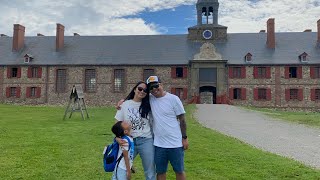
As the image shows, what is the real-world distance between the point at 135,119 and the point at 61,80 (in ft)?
123

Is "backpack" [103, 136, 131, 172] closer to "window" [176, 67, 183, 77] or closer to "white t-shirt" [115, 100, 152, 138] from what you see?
"white t-shirt" [115, 100, 152, 138]

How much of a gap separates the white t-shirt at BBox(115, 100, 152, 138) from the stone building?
33.7m

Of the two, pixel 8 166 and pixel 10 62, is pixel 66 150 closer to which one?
pixel 8 166

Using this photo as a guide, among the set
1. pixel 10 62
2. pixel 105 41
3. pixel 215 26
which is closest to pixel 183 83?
pixel 215 26

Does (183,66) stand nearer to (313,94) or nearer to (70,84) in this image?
(70,84)

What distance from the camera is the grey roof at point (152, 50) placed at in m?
39.0

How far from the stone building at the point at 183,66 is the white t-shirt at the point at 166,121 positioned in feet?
110

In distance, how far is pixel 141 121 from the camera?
479 centimetres

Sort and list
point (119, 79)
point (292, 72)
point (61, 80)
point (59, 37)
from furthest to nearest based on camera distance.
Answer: point (59, 37) < point (61, 80) < point (119, 79) < point (292, 72)

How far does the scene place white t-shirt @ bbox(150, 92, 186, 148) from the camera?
477 centimetres

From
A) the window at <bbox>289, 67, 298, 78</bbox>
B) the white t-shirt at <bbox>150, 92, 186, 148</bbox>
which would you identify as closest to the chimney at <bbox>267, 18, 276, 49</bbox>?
the window at <bbox>289, 67, 298, 78</bbox>

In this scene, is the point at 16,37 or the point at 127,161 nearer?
the point at 127,161

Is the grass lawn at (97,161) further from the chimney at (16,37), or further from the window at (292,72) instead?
the chimney at (16,37)

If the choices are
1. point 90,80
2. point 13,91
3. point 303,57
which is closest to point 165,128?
point 90,80
